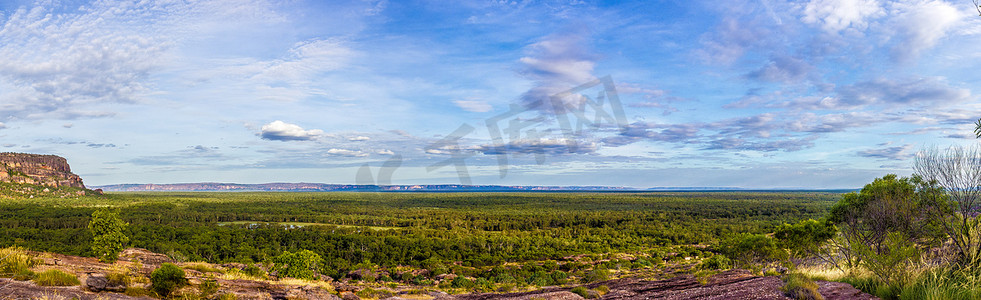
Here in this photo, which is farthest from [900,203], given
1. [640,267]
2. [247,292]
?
[640,267]

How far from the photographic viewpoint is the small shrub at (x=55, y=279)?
1565 centimetres

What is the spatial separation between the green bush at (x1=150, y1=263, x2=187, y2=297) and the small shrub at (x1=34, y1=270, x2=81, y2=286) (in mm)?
2420

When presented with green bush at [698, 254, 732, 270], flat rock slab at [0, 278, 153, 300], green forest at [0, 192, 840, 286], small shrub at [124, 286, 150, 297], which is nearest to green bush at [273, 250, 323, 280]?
green forest at [0, 192, 840, 286]

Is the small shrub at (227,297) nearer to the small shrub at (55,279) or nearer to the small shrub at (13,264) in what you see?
the small shrub at (55,279)

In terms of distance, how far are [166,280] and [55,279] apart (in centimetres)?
340

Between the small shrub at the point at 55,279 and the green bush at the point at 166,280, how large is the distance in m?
2.42

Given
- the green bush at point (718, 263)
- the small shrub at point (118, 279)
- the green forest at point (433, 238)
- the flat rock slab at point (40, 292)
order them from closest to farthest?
the flat rock slab at point (40, 292) < the small shrub at point (118, 279) < the green bush at point (718, 263) < the green forest at point (433, 238)

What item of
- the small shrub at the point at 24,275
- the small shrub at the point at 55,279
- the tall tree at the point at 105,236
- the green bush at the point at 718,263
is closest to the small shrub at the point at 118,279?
the small shrub at the point at 55,279

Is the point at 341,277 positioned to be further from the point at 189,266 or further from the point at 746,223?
the point at 746,223

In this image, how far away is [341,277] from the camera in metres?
88.7

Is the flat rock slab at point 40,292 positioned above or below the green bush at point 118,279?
above

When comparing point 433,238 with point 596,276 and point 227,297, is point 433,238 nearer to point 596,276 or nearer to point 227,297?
point 596,276

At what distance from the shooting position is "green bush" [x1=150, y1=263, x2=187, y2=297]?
58.6ft

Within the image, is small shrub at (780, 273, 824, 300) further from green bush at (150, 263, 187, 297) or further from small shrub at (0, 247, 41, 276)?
small shrub at (0, 247, 41, 276)
